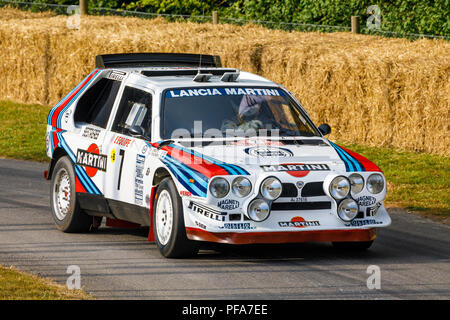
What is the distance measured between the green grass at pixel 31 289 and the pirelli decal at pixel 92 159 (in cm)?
220

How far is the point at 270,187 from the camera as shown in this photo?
9562 mm

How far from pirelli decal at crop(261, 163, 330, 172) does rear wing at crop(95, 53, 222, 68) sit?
3.09m

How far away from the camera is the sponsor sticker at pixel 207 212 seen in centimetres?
957

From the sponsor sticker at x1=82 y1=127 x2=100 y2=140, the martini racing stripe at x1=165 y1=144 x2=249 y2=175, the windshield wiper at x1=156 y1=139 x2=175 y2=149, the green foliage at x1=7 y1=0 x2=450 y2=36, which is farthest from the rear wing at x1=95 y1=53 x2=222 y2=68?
the green foliage at x1=7 y1=0 x2=450 y2=36

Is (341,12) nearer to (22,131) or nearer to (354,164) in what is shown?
(22,131)

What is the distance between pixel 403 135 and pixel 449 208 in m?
4.76

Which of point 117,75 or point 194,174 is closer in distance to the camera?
point 194,174

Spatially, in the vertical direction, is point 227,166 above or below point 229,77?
below

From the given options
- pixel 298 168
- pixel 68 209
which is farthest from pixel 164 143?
pixel 68 209

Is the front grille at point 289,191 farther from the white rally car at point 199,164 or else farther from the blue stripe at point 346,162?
the blue stripe at point 346,162

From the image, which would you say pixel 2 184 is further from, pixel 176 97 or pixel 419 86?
pixel 419 86

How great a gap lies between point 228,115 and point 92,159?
1602 millimetres

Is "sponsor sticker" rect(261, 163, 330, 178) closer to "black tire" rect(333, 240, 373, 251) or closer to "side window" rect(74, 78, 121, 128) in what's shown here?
"black tire" rect(333, 240, 373, 251)

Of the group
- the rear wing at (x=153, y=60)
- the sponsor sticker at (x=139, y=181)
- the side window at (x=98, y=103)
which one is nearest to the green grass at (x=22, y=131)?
the rear wing at (x=153, y=60)
